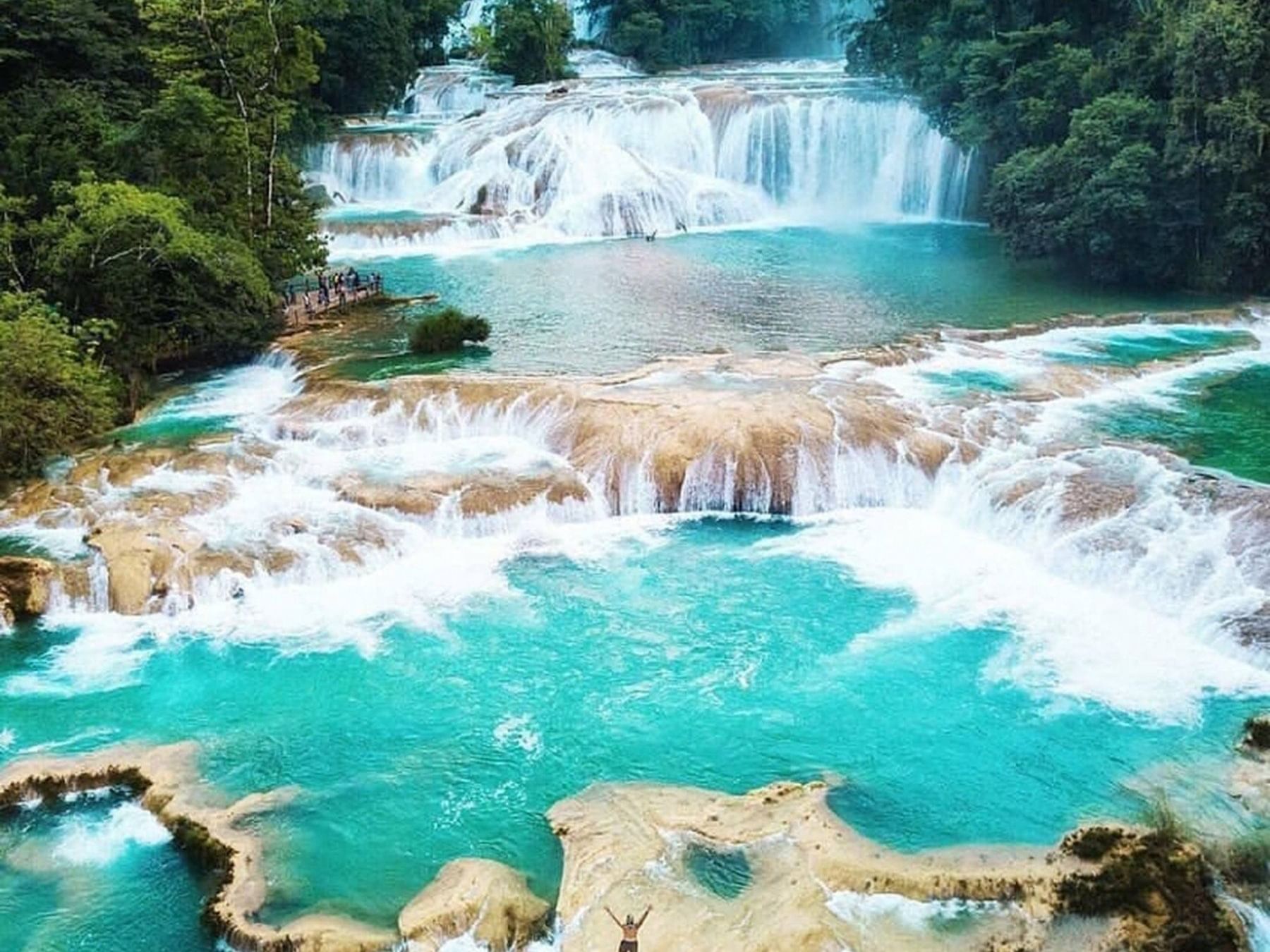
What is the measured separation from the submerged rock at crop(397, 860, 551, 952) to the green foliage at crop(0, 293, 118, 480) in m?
10.3

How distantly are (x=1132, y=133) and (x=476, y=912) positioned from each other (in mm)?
22859

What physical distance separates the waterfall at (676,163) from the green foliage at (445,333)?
13.7 meters

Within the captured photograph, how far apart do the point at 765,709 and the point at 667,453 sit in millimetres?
5500

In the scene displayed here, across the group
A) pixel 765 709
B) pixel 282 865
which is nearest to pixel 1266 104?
pixel 765 709

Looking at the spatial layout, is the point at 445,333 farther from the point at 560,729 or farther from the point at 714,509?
the point at 560,729

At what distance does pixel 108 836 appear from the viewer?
409 inches

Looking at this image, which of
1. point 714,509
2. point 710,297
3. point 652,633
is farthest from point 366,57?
point 652,633

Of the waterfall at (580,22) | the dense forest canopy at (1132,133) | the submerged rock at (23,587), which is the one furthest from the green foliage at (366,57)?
Result: the submerged rock at (23,587)

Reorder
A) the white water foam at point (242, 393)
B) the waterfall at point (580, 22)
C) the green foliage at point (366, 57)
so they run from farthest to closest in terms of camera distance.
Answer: the waterfall at point (580, 22), the green foliage at point (366, 57), the white water foam at point (242, 393)

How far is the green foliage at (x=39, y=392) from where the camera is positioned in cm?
1644

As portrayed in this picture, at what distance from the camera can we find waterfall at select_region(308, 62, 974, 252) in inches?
1410

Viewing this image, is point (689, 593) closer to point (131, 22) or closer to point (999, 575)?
point (999, 575)

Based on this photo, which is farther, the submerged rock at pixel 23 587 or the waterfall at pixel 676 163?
the waterfall at pixel 676 163

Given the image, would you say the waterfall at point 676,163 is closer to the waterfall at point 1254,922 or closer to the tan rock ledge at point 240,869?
the tan rock ledge at point 240,869
